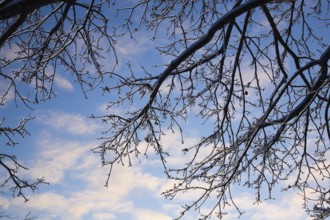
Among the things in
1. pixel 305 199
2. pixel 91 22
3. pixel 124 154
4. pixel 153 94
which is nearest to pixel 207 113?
pixel 153 94

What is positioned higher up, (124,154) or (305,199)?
(124,154)

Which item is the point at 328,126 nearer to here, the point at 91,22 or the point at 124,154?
the point at 124,154

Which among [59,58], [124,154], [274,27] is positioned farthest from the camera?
[274,27]

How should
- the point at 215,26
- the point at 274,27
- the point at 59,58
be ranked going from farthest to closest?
the point at 274,27
the point at 59,58
the point at 215,26

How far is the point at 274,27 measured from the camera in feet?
18.3

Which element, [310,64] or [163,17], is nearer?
[310,64]

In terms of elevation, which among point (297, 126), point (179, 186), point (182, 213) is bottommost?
point (182, 213)

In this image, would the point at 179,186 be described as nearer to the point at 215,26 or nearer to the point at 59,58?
the point at 215,26

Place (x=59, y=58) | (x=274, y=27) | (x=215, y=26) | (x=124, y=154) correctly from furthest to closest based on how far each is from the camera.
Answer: (x=274, y=27)
(x=59, y=58)
(x=124, y=154)
(x=215, y=26)

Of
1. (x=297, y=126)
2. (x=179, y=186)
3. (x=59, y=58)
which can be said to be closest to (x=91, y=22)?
(x=59, y=58)

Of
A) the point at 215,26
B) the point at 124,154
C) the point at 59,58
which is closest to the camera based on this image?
the point at 215,26

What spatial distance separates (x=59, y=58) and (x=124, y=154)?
1.96 m

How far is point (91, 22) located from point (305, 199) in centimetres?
464

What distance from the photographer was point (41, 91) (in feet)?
17.2
